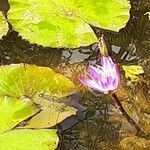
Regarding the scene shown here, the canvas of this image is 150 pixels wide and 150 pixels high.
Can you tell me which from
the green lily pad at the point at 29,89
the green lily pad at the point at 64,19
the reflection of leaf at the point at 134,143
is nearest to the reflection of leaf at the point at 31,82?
the green lily pad at the point at 29,89

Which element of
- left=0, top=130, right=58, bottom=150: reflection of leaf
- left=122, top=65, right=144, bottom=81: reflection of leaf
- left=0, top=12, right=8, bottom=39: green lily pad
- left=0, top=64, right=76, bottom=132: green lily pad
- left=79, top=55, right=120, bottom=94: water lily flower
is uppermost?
left=79, top=55, right=120, bottom=94: water lily flower

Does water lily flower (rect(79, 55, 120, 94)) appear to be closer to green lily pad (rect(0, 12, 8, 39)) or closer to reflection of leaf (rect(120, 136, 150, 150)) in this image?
reflection of leaf (rect(120, 136, 150, 150))

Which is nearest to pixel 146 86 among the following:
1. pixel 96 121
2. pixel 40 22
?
pixel 96 121

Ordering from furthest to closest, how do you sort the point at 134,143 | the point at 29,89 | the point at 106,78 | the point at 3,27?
the point at 3,27 → the point at 29,89 → the point at 134,143 → the point at 106,78

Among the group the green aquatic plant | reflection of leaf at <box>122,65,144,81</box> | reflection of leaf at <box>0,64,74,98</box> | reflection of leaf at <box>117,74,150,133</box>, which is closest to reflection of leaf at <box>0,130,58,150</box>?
the green aquatic plant

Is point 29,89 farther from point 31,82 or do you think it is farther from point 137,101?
point 137,101

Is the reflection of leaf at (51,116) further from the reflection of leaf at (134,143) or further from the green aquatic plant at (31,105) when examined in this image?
the reflection of leaf at (134,143)

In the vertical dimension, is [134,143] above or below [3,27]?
below

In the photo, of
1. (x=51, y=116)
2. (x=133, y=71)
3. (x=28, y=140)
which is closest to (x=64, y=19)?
(x=133, y=71)
